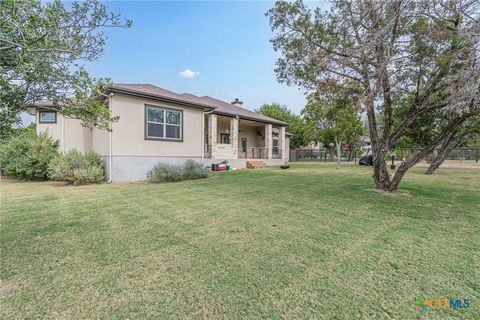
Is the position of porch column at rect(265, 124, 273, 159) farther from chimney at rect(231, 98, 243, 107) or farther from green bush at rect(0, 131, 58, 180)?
green bush at rect(0, 131, 58, 180)

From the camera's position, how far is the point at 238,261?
9.50 ft

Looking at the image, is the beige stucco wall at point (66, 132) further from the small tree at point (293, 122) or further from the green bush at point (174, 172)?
the small tree at point (293, 122)

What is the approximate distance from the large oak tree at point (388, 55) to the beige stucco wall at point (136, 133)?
6.28m

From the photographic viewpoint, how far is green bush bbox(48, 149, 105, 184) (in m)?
9.46

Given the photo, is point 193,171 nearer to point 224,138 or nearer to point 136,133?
point 136,133

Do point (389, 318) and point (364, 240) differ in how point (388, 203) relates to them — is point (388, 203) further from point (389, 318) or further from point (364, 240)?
point (389, 318)

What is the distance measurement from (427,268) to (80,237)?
485 centimetres

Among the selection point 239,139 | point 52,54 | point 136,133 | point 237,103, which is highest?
point 237,103

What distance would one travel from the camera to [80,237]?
368 cm

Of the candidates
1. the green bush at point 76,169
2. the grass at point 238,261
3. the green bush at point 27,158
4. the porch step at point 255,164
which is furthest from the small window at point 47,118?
the porch step at point 255,164

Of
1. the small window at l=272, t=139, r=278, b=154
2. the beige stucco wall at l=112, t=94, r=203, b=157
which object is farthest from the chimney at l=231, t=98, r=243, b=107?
the beige stucco wall at l=112, t=94, r=203, b=157

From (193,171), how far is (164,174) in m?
1.41

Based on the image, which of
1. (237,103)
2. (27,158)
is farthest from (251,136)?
(27,158)

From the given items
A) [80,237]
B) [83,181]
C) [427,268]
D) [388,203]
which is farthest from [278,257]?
[83,181]
